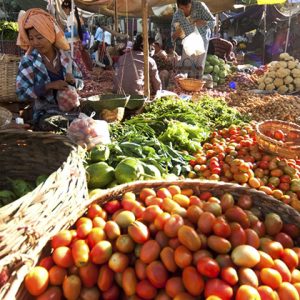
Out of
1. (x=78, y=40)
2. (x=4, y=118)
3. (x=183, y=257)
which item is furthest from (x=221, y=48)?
(x=183, y=257)

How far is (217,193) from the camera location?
1.75 m

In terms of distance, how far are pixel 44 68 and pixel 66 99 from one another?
45cm

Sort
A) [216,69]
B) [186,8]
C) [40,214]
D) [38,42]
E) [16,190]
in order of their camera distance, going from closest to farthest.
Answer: [40,214] < [16,190] < [38,42] < [186,8] < [216,69]

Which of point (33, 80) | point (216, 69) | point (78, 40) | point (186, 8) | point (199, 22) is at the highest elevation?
point (186, 8)

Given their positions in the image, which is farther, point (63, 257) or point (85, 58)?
point (85, 58)

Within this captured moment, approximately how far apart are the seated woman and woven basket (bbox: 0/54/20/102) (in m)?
0.94

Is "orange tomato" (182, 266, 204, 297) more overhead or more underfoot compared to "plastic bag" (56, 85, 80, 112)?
more underfoot

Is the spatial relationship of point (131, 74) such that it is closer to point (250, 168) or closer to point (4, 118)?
point (4, 118)

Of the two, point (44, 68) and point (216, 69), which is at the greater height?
point (44, 68)

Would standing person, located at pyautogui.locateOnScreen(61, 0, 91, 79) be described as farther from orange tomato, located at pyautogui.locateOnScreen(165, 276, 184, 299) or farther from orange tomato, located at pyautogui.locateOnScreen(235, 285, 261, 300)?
orange tomato, located at pyautogui.locateOnScreen(235, 285, 261, 300)

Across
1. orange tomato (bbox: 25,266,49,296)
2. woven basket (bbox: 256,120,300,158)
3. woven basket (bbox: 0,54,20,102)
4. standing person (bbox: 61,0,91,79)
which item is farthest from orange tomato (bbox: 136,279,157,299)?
standing person (bbox: 61,0,91,79)

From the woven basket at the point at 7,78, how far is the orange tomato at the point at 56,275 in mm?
3822

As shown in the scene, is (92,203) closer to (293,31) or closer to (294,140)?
(294,140)

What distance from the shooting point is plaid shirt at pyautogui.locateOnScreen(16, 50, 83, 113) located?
3.52m
